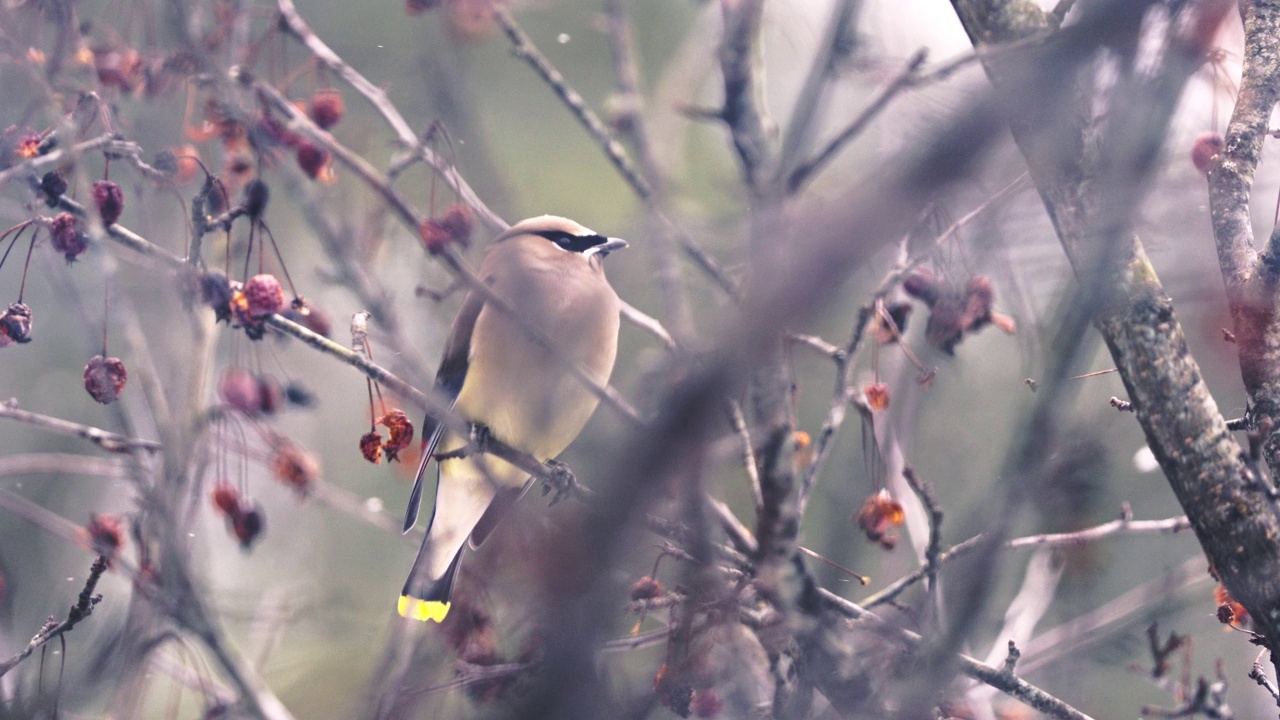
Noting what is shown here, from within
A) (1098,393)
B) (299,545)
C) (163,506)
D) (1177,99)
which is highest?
(1098,393)

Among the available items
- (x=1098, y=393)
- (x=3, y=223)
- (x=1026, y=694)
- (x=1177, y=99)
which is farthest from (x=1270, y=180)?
(x=3, y=223)

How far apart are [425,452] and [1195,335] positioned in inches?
66.9

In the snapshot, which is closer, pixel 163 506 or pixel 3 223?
pixel 163 506

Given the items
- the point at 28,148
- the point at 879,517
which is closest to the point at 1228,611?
the point at 879,517

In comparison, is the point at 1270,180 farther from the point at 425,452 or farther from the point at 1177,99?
the point at 425,452

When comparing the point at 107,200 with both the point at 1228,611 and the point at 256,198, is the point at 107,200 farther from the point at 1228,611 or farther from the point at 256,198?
the point at 1228,611

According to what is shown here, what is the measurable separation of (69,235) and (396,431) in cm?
64

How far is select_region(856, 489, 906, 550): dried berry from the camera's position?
1.92 meters

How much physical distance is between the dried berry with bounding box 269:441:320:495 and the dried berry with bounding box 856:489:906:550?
1.02 metres

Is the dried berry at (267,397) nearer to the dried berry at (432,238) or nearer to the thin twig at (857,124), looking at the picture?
the dried berry at (432,238)

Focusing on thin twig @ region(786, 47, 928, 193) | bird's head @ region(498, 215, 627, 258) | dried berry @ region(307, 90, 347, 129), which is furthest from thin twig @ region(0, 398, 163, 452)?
bird's head @ region(498, 215, 627, 258)

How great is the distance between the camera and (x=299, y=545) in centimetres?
571

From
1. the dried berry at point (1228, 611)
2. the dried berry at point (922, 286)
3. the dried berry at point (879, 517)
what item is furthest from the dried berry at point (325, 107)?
the dried berry at point (1228, 611)

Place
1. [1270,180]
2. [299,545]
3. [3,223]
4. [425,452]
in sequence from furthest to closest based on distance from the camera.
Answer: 1. [299,545]
2. [3,223]
3. [425,452]
4. [1270,180]
